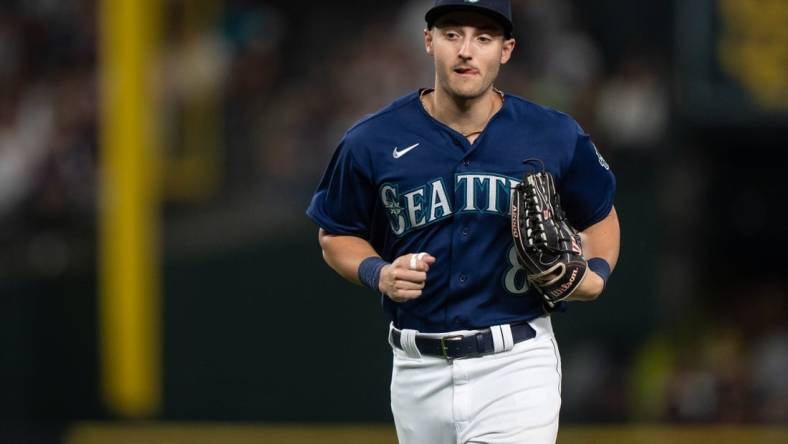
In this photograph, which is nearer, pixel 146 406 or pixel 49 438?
pixel 49 438

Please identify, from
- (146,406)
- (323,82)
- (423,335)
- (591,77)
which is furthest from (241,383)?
(423,335)

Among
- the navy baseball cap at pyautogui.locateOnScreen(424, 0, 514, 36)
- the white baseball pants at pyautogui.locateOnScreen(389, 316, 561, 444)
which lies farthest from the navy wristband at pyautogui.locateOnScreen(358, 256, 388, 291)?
the navy baseball cap at pyautogui.locateOnScreen(424, 0, 514, 36)

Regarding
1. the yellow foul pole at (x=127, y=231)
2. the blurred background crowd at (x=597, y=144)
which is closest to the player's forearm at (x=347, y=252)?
the blurred background crowd at (x=597, y=144)

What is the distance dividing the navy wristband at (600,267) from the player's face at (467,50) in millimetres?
599

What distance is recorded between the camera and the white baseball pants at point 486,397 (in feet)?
13.6

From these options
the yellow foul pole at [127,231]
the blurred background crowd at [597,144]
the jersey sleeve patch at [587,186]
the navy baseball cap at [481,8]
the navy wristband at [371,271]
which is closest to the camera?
the navy baseball cap at [481,8]

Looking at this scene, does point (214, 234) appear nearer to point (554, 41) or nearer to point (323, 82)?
point (323, 82)

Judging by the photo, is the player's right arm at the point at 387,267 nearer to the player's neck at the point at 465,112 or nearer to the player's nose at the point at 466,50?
the player's neck at the point at 465,112

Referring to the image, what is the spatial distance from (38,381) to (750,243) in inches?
190

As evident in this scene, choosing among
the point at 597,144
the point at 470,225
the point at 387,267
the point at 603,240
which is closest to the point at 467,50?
the point at 470,225

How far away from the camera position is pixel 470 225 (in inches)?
167

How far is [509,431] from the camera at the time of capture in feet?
13.5

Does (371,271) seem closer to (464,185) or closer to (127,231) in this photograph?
(464,185)

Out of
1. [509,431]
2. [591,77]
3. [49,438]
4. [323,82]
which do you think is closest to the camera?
[509,431]
